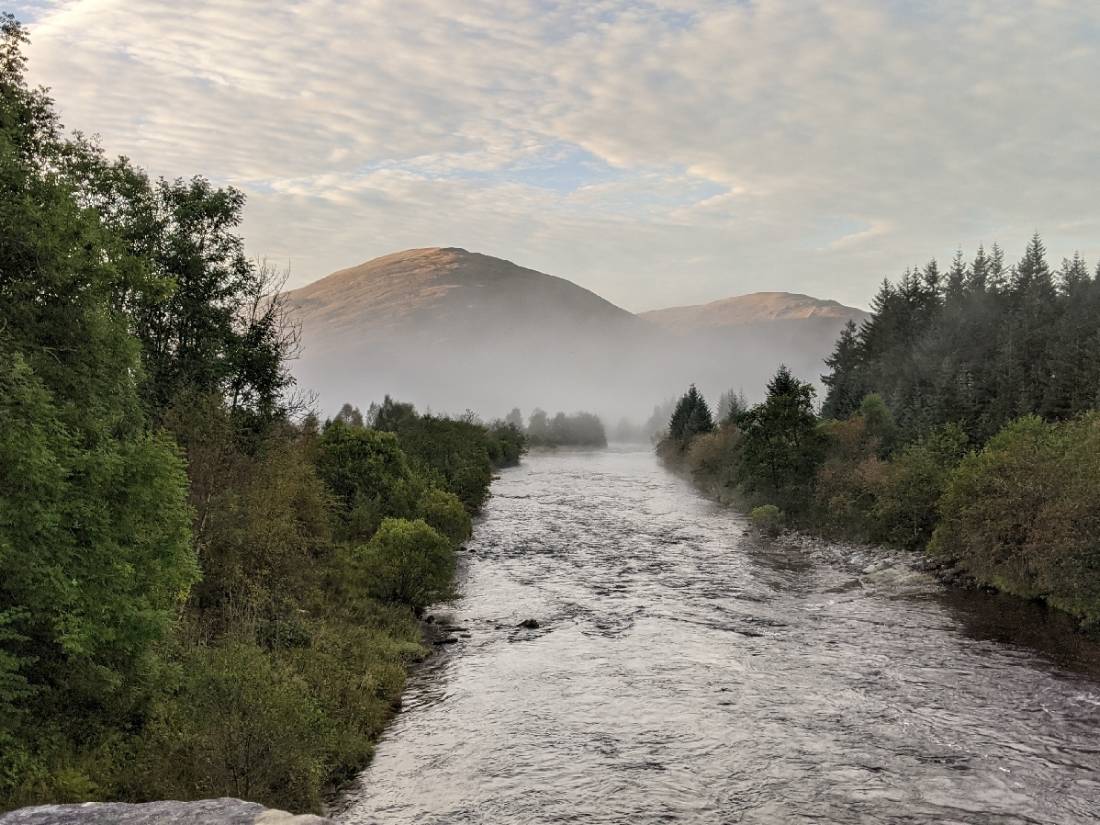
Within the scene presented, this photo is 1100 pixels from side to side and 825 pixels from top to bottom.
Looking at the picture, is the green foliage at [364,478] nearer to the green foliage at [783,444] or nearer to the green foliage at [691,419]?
the green foliage at [783,444]

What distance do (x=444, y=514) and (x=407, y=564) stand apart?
14.0m

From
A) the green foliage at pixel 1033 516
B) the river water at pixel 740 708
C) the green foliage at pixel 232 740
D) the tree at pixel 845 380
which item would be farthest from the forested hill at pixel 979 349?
the green foliage at pixel 232 740

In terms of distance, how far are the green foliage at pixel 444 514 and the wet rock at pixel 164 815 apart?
3768 cm

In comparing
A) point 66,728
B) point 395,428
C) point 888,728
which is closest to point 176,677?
point 66,728

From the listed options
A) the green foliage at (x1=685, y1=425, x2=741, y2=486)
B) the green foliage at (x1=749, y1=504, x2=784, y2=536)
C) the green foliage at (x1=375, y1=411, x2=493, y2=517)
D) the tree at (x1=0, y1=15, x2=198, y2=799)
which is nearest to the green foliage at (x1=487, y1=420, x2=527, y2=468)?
the green foliage at (x1=685, y1=425, x2=741, y2=486)

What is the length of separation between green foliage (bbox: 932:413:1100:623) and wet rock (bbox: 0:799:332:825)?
33963 mm

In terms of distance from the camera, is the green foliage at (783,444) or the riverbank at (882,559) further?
the green foliage at (783,444)

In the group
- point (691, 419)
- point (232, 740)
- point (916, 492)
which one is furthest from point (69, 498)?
point (691, 419)

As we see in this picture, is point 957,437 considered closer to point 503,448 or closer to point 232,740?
point 232,740

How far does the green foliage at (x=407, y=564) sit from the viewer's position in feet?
113

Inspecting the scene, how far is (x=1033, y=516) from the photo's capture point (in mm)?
37750

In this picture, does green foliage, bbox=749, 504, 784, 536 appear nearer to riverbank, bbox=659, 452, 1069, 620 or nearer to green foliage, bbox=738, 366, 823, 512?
riverbank, bbox=659, 452, 1069, 620

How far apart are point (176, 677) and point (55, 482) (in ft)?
19.3

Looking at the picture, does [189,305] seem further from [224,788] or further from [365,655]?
[224,788]
